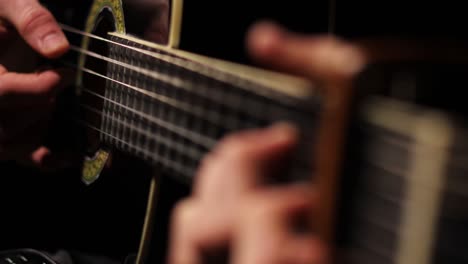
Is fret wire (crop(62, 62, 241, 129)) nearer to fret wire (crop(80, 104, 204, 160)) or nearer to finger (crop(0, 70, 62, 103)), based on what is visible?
fret wire (crop(80, 104, 204, 160))

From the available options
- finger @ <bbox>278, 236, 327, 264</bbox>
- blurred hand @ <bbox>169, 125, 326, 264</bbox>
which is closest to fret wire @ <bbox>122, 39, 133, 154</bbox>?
blurred hand @ <bbox>169, 125, 326, 264</bbox>

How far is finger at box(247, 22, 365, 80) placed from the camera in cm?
39

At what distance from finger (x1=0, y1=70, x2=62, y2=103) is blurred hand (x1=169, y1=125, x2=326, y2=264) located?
0.55m

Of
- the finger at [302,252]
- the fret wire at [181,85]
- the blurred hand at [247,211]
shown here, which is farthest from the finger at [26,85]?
the finger at [302,252]

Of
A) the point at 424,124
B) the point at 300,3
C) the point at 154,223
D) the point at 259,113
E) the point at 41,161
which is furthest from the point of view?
the point at 41,161

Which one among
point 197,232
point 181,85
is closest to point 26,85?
point 181,85

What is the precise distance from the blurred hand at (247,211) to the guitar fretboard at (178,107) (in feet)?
0.10

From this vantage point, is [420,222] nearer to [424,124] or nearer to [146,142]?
[424,124]

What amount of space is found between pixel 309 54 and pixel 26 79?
680mm

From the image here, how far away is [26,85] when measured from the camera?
0.97 metres

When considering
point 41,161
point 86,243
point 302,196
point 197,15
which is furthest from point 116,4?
point 302,196

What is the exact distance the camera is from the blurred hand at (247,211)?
0.42m

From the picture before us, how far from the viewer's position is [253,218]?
1.39ft

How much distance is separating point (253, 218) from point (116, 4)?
1.97ft
